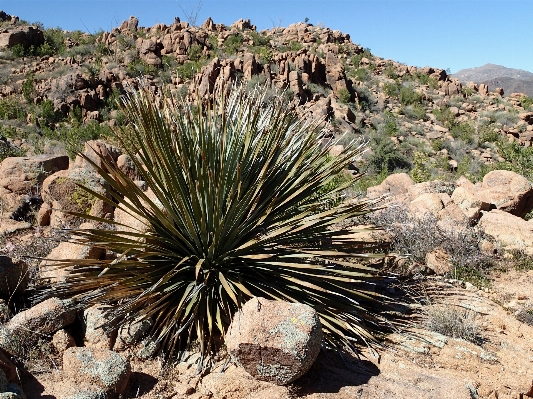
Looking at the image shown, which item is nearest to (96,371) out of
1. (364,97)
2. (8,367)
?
(8,367)

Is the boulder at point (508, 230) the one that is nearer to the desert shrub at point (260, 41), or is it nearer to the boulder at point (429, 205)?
the boulder at point (429, 205)

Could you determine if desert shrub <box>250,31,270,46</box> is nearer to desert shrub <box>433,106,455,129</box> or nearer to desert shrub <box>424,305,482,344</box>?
desert shrub <box>433,106,455,129</box>

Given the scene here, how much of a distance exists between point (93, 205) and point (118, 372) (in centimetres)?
254

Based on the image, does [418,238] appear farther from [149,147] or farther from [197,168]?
[149,147]

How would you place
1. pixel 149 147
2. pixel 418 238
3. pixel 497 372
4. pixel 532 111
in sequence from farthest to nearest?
pixel 532 111, pixel 418 238, pixel 497 372, pixel 149 147

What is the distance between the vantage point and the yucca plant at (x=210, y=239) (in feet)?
9.94

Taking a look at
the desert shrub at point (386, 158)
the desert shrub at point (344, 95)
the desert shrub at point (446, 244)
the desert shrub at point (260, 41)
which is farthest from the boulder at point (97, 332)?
the desert shrub at point (260, 41)

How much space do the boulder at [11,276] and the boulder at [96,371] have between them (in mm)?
961

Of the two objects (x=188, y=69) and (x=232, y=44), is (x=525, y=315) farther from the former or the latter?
(x=232, y=44)

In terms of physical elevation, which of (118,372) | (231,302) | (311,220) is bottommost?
(118,372)

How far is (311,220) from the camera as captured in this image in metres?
3.50

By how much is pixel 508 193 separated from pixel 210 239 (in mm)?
6088

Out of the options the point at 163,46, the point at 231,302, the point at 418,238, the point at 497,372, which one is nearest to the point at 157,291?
the point at 231,302

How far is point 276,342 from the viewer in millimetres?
2539
